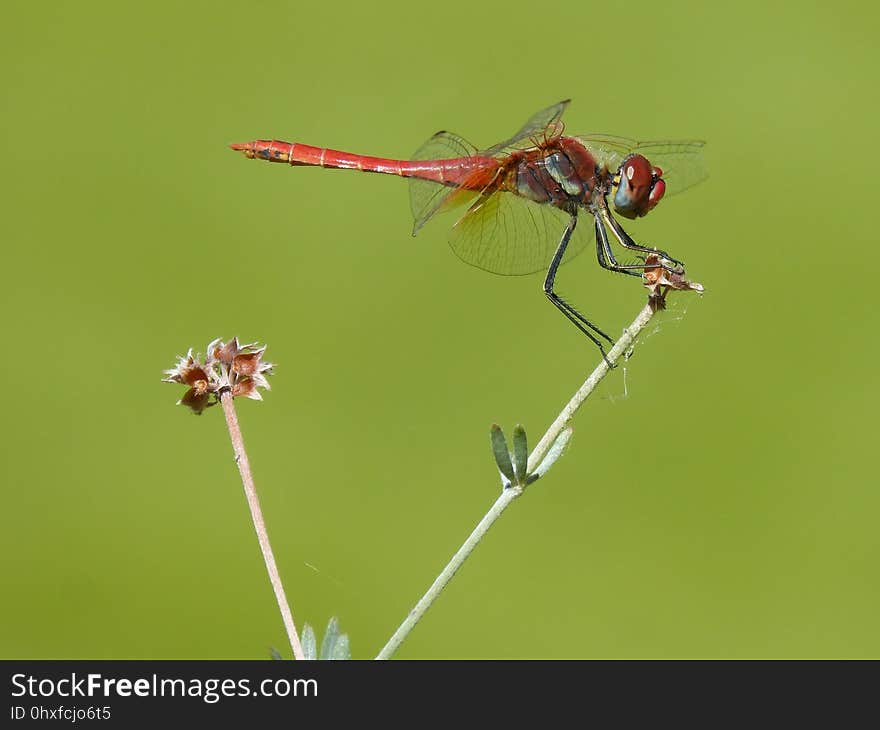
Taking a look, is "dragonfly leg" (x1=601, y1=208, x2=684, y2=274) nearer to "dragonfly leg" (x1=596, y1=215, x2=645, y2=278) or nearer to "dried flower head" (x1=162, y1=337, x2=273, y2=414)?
"dragonfly leg" (x1=596, y1=215, x2=645, y2=278)

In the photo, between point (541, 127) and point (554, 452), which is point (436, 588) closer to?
point (554, 452)

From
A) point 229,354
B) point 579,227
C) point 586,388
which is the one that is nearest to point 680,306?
point 586,388

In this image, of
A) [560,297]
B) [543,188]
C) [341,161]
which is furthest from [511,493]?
[341,161]

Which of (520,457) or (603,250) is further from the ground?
(603,250)

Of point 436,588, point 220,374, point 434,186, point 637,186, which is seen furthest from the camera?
point 434,186

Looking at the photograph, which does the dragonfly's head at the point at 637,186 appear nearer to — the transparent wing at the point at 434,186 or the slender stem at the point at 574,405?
the transparent wing at the point at 434,186

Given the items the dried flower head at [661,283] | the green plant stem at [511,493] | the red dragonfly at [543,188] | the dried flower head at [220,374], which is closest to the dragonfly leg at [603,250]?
the red dragonfly at [543,188]
